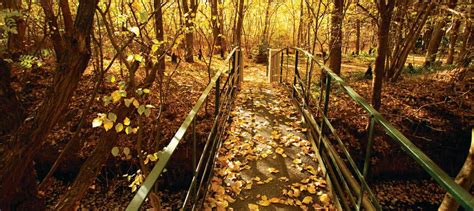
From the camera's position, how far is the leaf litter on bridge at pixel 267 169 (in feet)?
10.1

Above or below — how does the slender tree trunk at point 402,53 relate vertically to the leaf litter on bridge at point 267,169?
above

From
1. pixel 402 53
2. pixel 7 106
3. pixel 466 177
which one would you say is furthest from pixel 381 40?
pixel 7 106

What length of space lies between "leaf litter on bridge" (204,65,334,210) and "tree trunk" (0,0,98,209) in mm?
1772

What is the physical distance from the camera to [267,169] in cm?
369

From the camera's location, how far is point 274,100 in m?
7.04

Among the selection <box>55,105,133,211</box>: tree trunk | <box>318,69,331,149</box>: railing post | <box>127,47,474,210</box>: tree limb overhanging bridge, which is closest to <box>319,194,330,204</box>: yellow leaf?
<box>127,47,474,210</box>: tree limb overhanging bridge

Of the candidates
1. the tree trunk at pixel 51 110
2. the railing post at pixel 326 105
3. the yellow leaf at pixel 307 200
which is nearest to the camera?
the tree trunk at pixel 51 110

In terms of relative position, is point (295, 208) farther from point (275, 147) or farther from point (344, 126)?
point (344, 126)

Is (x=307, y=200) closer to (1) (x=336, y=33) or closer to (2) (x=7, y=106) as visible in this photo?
(2) (x=7, y=106)

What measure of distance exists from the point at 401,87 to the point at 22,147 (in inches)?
376

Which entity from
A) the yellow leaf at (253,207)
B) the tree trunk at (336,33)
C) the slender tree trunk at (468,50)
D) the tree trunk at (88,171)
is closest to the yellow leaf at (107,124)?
the tree trunk at (88,171)

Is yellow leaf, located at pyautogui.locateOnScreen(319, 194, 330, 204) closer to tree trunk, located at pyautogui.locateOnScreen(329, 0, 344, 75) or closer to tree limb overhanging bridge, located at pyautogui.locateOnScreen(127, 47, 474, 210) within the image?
tree limb overhanging bridge, located at pyautogui.locateOnScreen(127, 47, 474, 210)

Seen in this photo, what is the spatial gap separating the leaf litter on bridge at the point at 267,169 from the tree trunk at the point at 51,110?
5.81ft

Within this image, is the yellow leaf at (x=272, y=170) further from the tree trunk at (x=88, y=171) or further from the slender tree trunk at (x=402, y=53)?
the slender tree trunk at (x=402, y=53)
